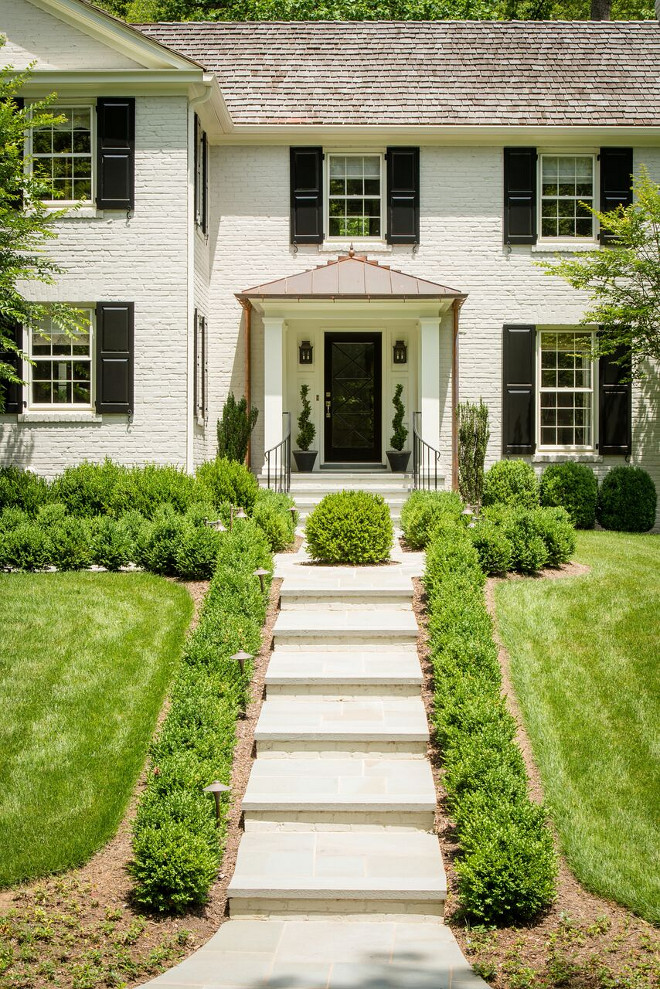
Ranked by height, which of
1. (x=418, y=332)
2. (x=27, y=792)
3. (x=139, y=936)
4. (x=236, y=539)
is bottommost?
(x=139, y=936)

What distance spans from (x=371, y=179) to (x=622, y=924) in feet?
44.1

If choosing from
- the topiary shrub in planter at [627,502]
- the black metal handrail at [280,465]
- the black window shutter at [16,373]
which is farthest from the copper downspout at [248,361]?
the topiary shrub in planter at [627,502]

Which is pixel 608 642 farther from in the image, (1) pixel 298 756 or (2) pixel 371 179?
(2) pixel 371 179

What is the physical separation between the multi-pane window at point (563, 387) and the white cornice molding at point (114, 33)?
7118 mm

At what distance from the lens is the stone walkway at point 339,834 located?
5.27 m

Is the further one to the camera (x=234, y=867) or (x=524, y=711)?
(x=524, y=711)

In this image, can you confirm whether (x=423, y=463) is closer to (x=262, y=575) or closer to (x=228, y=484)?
(x=228, y=484)

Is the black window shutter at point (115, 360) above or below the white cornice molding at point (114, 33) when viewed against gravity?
below

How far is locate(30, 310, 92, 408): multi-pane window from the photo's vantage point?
1470 cm

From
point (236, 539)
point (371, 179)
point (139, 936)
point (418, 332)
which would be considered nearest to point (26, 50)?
point (371, 179)

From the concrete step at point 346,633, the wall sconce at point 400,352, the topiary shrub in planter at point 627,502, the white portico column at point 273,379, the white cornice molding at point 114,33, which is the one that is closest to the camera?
the concrete step at point 346,633

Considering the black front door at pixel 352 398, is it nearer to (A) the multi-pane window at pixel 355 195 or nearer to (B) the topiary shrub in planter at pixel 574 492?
(A) the multi-pane window at pixel 355 195

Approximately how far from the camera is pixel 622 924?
5.61m

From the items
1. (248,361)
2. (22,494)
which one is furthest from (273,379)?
(22,494)
